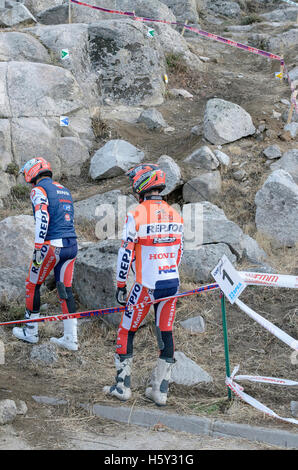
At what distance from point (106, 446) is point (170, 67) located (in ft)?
47.0

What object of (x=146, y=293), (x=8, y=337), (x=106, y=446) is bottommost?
(x=8, y=337)

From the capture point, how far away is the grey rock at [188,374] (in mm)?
5934

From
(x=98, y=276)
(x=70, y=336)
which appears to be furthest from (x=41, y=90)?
(x=70, y=336)

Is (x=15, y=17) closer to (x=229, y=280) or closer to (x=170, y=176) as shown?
(x=170, y=176)

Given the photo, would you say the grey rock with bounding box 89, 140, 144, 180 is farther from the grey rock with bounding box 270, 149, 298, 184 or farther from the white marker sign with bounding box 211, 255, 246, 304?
the white marker sign with bounding box 211, 255, 246, 304

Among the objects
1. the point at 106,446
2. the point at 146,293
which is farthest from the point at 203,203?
the point at 106,446

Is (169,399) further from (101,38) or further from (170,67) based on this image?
(170,67)

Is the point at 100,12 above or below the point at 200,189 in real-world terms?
above

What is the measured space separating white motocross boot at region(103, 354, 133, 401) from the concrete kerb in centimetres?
19

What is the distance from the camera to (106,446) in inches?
182

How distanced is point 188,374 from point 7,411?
2003 millimetres

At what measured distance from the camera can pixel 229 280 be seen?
201 inches

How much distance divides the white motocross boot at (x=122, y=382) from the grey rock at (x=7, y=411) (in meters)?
1.03

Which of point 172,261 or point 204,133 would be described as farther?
point 204,133
